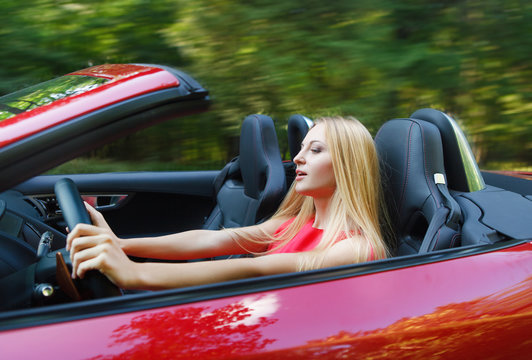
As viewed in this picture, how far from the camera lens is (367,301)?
1.12m

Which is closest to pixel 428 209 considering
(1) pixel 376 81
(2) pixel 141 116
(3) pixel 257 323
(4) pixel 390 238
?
(4) pixel 390 238

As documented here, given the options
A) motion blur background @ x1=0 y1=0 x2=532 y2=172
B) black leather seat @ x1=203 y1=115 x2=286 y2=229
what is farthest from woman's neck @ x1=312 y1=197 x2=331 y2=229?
motion blur background @ x1=0 y1=0 x2=532 y2=172

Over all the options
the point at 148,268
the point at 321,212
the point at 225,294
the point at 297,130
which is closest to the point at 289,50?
Answer: the point at 297,130

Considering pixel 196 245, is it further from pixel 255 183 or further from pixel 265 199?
pixel 255 183

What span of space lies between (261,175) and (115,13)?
2183mm

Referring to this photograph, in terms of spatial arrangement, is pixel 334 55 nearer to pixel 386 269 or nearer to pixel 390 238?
pixel 390 238

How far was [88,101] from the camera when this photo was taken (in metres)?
1.18

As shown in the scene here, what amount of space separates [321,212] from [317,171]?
164mm

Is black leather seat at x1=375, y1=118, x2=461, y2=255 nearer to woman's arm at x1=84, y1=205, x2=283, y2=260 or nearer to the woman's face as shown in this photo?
the woman's face

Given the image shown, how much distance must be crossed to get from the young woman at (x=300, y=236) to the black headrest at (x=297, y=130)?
1.17 ft

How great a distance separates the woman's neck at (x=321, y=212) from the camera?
1.83 m

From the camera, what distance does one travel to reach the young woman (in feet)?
3.92

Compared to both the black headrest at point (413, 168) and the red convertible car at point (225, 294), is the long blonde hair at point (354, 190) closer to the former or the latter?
the black headrest at point (413, 168)

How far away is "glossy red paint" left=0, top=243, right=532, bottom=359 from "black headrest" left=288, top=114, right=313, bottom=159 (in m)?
1.23
